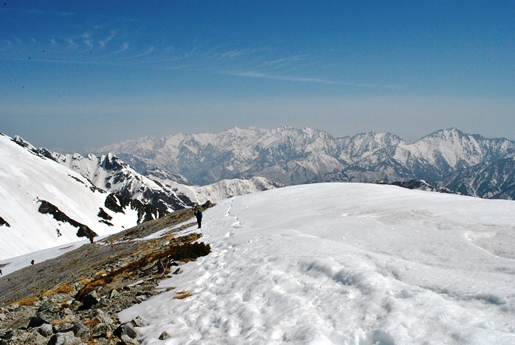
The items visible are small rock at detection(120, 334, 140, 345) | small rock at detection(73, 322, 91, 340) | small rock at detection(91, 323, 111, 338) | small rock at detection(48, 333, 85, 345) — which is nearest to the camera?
small rock at detection(48, 333, 85, 345)

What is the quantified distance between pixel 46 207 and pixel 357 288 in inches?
6522

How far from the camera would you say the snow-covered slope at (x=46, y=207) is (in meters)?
120

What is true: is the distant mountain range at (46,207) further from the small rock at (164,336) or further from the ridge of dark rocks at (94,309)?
the small rock at (164,336)

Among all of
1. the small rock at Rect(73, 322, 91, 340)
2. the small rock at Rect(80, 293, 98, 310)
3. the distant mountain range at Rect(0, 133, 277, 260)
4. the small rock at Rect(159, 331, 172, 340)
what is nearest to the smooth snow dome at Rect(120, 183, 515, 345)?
the small rock at Rect(159, 331, 172, 340)

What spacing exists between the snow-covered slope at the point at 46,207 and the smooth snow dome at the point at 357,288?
124013mm

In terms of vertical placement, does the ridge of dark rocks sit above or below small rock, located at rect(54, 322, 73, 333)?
below

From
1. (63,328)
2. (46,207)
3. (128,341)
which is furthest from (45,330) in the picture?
(46,207)

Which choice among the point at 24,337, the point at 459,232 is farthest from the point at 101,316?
the point at 459,232

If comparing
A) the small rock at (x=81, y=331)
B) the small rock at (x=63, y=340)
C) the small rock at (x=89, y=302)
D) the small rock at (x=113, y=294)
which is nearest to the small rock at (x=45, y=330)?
the small rock at (x=81, y=331)

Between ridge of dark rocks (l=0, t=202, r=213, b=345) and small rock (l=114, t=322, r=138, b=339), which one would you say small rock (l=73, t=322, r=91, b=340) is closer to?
ridge of dark rocks (l=0, t=202, r=213, b=345)

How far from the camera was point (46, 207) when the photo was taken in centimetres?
14075

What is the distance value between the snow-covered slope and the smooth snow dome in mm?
124013

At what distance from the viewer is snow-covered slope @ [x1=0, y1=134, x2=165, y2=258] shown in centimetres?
12031

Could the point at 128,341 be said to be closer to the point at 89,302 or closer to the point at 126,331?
the point at 126,331
